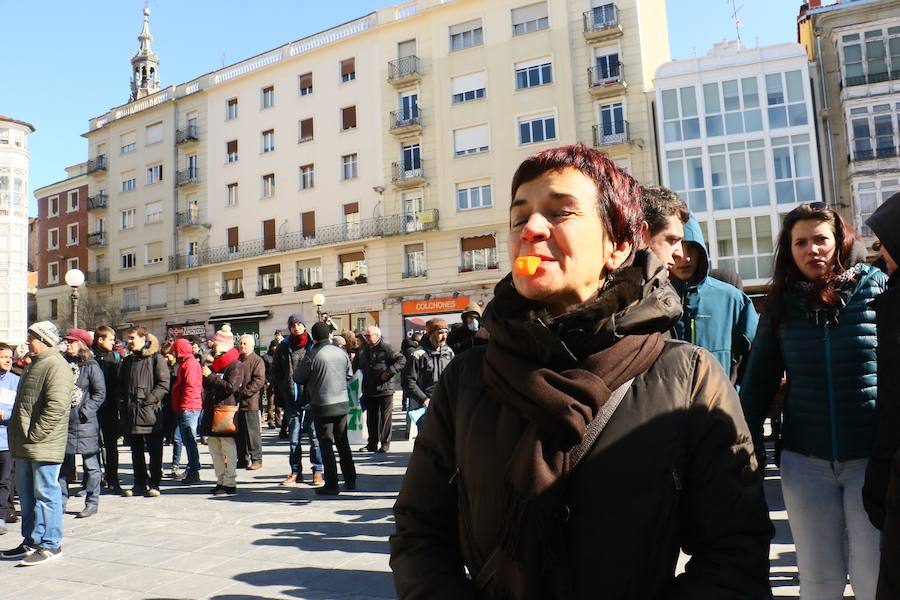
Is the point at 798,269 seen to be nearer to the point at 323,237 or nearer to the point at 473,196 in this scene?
the point at 473,196

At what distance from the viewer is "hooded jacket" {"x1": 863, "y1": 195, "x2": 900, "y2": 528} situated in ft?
7.09

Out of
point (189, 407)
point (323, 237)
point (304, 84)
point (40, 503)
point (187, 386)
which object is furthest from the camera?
point (304, 84)

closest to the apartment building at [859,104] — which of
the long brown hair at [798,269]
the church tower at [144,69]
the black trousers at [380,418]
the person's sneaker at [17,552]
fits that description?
the black trousers at [380,418]

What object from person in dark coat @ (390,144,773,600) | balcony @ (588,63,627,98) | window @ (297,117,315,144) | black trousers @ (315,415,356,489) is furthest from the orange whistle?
window @ (297,117,315,144)

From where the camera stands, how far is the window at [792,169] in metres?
24.4

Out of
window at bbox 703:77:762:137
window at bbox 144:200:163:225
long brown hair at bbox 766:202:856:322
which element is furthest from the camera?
window at bbox 144:200:163:225

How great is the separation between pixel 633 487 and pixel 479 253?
90.5 feet

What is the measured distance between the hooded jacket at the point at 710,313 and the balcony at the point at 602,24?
26253 millimetres

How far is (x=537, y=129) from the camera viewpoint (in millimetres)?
28172

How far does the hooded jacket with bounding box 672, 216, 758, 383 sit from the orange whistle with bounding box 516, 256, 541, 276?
1.91 m

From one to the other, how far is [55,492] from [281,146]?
30655 mm

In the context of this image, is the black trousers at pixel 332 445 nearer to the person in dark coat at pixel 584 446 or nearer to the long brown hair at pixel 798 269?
the long brown hair at pixel 798 269

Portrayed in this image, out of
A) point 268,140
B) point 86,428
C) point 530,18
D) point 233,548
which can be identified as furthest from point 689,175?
point 233,548

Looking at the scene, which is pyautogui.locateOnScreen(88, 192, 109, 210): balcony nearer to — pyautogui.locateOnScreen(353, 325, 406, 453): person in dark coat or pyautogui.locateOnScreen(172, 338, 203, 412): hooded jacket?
pyautogui.locateOnScreen(353, 325, 406, 453): person in dark coat
